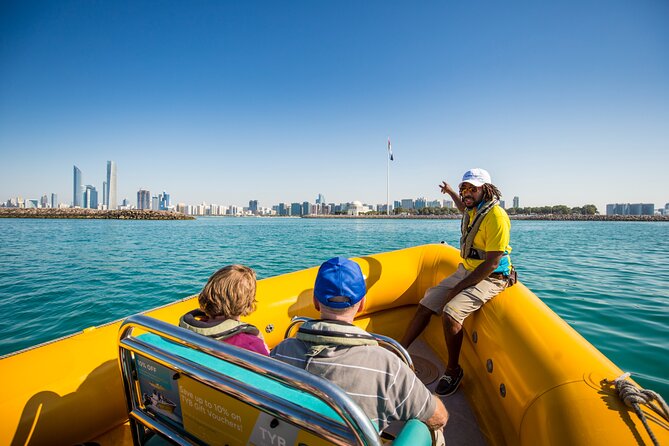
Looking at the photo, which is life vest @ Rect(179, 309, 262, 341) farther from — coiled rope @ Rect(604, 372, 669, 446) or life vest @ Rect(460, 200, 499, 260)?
life vest @ Rect(460, 200, 499, 260)

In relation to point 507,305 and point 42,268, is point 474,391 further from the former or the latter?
point 42,268

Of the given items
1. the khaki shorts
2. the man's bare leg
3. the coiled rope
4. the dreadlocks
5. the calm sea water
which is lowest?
the calm sea water

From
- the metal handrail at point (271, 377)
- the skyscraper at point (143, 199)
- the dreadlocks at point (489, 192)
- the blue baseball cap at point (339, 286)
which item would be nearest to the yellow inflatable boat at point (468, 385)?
the metal handrail at point (271, 377)

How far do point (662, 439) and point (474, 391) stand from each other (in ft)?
4.92

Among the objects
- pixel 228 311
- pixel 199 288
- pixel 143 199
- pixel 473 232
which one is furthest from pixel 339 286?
pixel 143 199

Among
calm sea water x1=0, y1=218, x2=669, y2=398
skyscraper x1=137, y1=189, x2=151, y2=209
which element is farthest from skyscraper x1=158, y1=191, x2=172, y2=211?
calm sea water x1=0, y1=218, x2=669, y2=398

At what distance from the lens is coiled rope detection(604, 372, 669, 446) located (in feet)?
4.45

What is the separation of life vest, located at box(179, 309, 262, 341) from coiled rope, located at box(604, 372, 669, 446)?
172 centimetres

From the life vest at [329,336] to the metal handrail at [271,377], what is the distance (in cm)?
24

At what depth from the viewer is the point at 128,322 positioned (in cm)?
141

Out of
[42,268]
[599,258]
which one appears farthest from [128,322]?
[599,258]

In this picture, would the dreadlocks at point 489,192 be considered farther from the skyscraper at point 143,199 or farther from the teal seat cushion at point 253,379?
the skyscraper at point 143,199

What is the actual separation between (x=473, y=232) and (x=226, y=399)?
2363 mm

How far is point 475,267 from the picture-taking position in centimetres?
278
